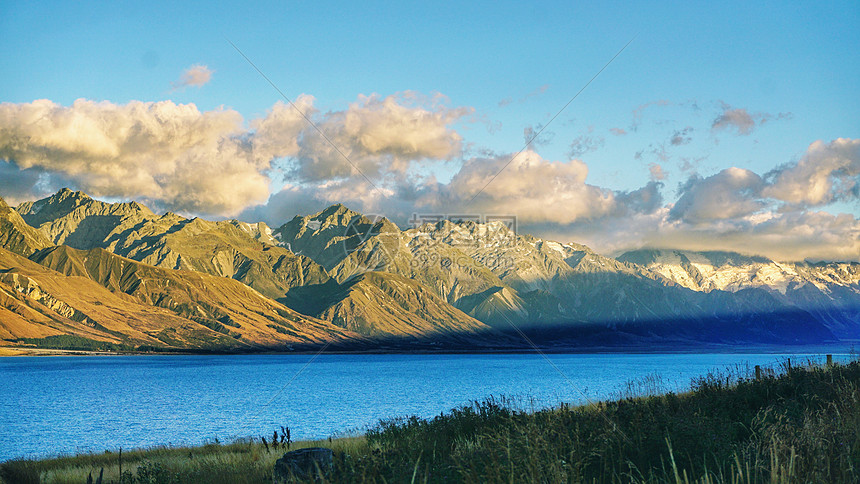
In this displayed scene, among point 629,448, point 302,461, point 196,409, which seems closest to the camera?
point 629,448

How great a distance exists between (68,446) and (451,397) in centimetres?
5511

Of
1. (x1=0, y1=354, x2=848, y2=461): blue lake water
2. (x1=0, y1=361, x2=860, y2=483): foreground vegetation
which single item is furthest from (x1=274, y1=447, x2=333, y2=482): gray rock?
(x1=0, y1=354, x2=848, y2=461): blue lake water

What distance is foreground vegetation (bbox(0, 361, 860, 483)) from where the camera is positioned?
369 inches

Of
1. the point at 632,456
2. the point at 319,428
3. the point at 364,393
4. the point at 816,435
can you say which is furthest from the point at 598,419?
the point at 364,393

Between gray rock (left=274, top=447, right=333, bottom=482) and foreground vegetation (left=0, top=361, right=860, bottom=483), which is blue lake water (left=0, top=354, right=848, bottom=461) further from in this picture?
gray rock (left=274, top=447, right=333, bottom=482)

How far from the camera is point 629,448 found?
542 inches

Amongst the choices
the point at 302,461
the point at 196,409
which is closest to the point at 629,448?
the point at 302,461

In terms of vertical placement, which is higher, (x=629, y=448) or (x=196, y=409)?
(x=629, y=448)

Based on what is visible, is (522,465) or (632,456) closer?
(522,465)

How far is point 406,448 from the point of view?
52.9 feet

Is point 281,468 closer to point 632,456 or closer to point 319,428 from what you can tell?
point 632,456

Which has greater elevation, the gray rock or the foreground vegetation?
the foreground vegetation

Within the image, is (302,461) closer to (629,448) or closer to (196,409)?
(629,448)

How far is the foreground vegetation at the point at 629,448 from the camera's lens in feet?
30.7
